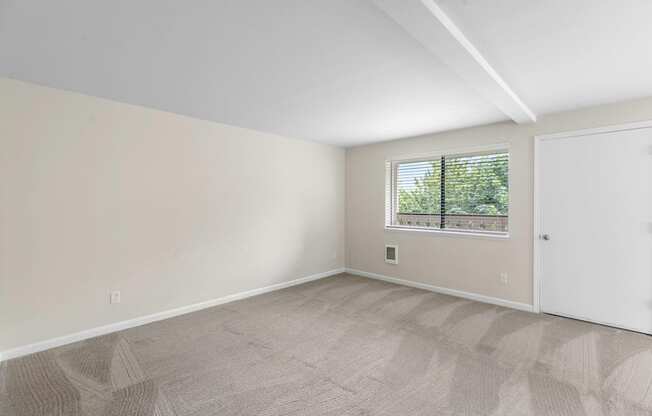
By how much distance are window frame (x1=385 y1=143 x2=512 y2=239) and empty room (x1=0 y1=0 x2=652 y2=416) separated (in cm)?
5

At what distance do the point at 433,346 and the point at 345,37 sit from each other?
2.63 meters

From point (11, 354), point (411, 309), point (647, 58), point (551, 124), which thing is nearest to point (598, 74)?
point (647, 58)

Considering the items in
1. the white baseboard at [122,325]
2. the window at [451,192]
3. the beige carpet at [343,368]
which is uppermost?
the window at [451,192]

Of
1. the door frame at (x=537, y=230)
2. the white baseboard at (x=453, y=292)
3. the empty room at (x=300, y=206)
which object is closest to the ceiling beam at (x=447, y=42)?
the empty room at (x=300, y=206)

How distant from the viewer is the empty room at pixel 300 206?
190 cm

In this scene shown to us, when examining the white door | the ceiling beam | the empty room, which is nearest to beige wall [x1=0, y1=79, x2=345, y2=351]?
the empty room

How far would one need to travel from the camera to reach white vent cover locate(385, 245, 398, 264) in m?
4.96

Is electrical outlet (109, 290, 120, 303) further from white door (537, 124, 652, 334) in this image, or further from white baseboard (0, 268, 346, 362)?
white door (537, 124, 652, 334)

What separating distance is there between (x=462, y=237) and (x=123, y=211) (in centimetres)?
416

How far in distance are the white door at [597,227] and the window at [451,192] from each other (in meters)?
0.53

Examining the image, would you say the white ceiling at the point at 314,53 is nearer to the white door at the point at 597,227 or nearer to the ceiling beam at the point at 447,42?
the ceiling beam at the point at 447,42

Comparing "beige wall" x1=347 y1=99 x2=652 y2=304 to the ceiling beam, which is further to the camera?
"beige wall" x1=347 y1=99 x2=652 y2=304

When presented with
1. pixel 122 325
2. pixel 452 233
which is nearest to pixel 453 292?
pixel 452 233

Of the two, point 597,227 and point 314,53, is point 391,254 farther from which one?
point 314,53
